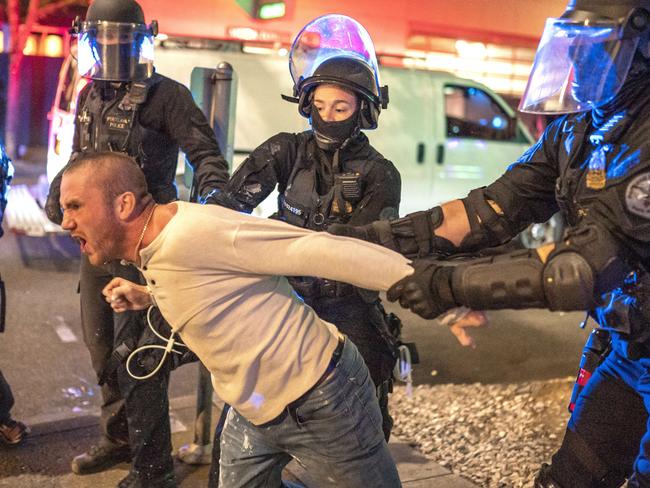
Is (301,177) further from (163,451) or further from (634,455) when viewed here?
(634,455)

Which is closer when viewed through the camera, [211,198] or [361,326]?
[361,326]

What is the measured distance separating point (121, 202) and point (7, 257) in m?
7.38

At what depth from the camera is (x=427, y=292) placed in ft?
7.53

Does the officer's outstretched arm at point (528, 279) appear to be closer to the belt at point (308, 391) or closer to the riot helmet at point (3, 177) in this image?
the belt at point (308, 391)

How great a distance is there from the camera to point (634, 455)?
289 cm

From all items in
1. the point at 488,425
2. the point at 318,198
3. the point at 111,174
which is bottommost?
the point at 488,425

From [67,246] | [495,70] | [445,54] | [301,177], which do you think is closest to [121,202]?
[301,177]

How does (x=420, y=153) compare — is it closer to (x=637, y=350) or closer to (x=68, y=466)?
(x=68, y=466)

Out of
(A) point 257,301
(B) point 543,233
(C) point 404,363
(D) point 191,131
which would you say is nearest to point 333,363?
(A) point 257,301

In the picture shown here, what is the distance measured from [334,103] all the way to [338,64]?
187 millimetres

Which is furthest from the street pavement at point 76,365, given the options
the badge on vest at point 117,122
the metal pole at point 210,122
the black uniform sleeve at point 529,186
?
the badge on vest at point 117,122

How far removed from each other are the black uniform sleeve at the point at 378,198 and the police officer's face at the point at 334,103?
9.6 inches

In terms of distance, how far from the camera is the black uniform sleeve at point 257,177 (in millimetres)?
3582

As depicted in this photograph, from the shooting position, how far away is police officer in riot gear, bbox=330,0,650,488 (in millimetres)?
2271
